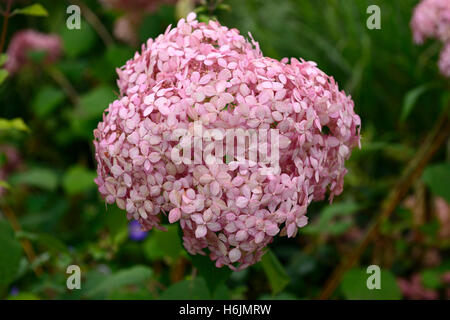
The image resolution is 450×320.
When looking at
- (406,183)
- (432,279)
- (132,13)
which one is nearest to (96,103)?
(132,13)

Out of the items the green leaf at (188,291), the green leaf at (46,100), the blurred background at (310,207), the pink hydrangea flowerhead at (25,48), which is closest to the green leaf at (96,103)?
the blurred background at (310,207)

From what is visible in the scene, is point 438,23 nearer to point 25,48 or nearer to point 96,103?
point 96,103

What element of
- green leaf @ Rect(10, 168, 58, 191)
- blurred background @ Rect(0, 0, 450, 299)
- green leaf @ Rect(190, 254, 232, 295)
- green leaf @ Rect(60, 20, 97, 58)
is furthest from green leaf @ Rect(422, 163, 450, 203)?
green leaf @ Rect(60, 20, 97, 58)

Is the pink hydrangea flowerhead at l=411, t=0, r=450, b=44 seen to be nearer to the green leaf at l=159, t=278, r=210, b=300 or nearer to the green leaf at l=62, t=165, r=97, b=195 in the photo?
the green leaf at l=159, t=278, r=210, b=300

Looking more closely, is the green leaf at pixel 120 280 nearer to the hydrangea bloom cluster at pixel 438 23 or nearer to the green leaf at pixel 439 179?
the green leaf at pixel 439 179

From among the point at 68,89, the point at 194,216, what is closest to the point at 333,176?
the point at 194,216

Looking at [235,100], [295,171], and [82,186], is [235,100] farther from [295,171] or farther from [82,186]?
[82,186]
